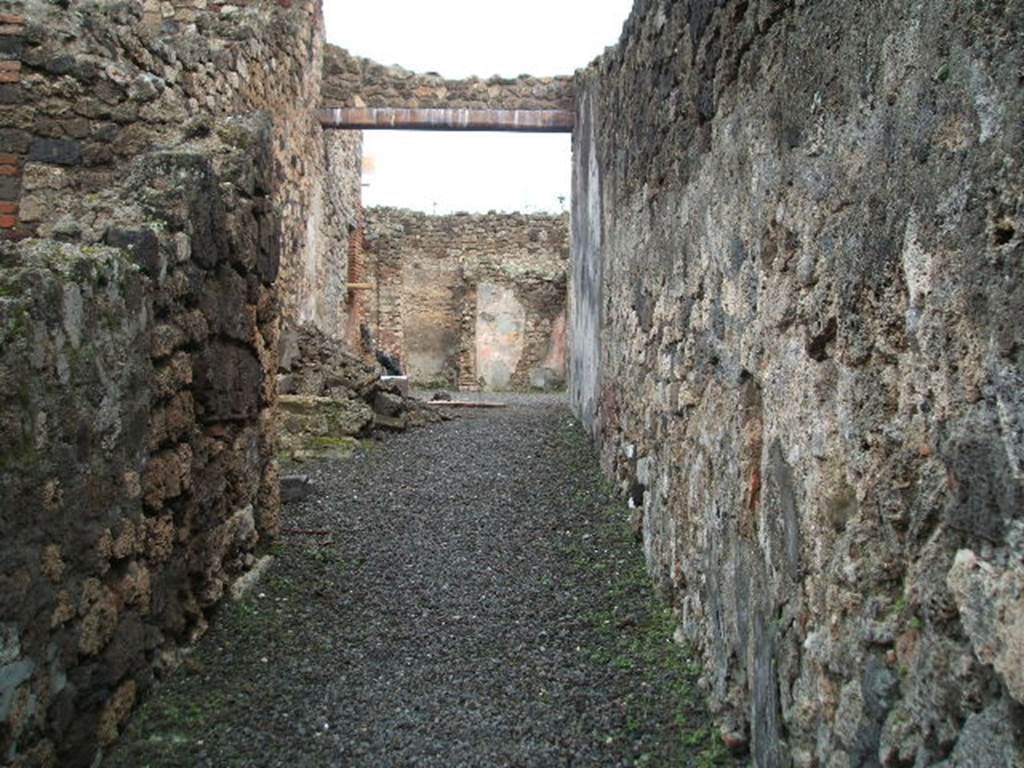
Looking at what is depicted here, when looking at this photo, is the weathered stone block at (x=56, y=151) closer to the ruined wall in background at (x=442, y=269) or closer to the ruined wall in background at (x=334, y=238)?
the ruined wall in background at (x=334, y=238)

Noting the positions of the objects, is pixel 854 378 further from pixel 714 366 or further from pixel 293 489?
pixel 293 489

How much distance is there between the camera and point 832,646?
195cm

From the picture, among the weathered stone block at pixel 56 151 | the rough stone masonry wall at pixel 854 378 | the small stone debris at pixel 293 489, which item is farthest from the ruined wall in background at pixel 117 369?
the rough stone masonry wall at pixel 854 378

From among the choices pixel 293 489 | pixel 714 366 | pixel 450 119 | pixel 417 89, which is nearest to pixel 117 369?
pixel 714 366

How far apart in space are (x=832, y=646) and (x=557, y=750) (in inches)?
47.8

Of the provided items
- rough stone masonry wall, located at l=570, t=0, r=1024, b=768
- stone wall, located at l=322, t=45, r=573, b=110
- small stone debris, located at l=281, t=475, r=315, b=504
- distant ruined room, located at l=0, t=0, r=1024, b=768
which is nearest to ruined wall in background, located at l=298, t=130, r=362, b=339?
stone wall, located at l=322, t=45, r=573, b=110

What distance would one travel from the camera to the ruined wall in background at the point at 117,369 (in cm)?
233

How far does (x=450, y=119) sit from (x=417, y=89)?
695mm

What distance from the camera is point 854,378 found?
6.13ft

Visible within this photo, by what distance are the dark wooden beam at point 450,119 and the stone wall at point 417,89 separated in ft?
0.52

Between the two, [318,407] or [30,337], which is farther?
[318,407]

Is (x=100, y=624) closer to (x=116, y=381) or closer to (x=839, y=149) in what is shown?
(x=116, y=381)

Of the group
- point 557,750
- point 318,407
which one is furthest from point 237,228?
point 318,407

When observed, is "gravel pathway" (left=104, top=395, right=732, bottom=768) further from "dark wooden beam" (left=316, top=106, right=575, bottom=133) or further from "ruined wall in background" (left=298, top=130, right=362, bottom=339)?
"dark wooden beam" (left=316, top=106, right=575, bottom=133)
